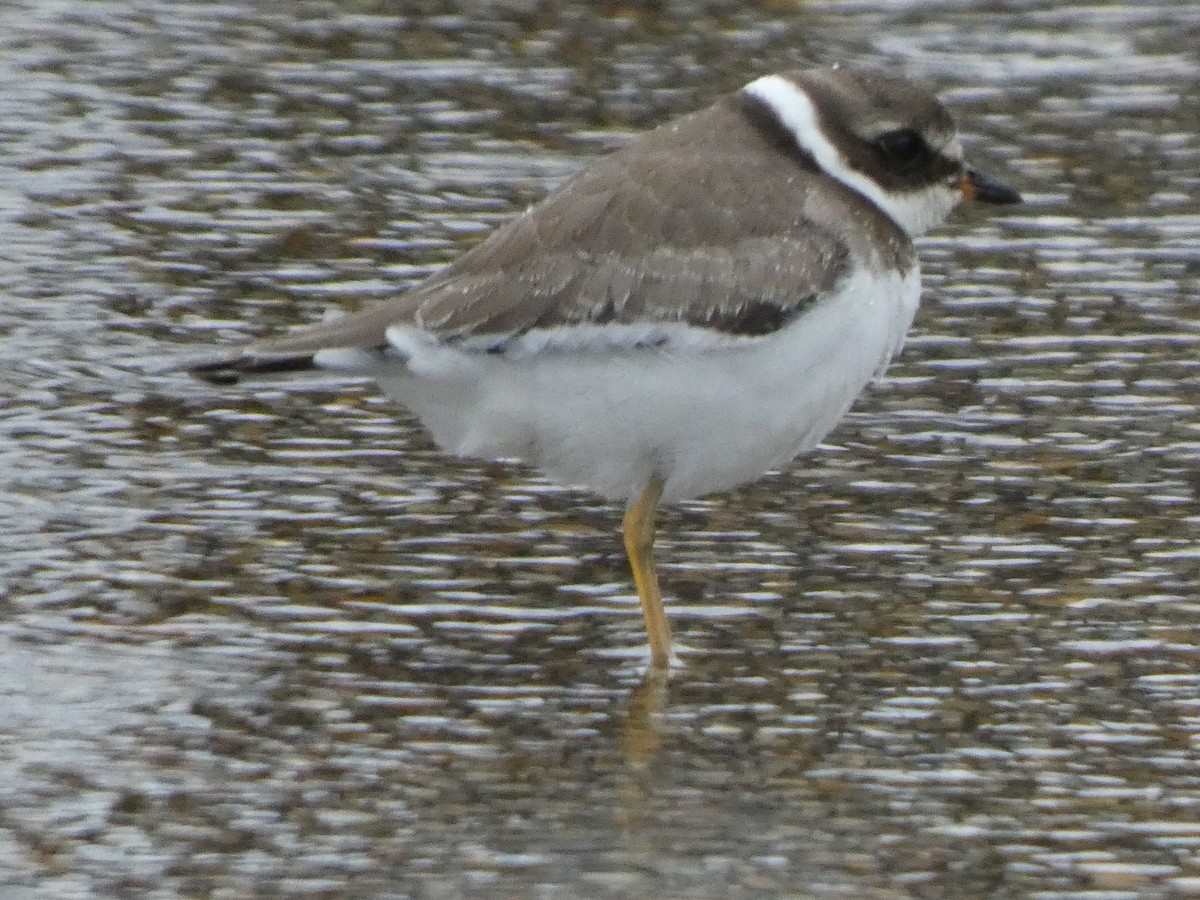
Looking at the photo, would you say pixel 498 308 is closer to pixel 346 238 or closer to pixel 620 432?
pixel 620 432

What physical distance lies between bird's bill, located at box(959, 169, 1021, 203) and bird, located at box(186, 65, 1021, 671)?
0.57 meters

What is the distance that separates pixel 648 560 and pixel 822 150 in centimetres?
120

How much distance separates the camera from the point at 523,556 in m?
Answer: 6.99

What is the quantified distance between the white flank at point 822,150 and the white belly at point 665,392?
0.51m

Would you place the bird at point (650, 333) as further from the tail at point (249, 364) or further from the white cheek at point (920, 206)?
the white cheek at point (920, 206)

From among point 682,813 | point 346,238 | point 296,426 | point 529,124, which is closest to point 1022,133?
point 529,124

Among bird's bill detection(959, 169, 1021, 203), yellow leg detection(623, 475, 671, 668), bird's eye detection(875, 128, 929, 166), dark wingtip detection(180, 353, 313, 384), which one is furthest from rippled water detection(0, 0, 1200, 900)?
bird's eye detection(875, 128, 929, 166)

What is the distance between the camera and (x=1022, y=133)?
10.7 metres

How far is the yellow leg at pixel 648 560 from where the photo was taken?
6395mm

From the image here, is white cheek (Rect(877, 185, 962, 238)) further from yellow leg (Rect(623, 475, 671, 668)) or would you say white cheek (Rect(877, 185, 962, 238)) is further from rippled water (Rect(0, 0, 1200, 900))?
yellow leg (Rect(623, 475, 671, 668))

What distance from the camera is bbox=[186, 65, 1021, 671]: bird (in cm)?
621

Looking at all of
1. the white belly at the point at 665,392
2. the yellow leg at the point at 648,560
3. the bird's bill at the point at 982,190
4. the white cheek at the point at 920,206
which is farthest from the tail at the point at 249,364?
the bird's bill at the point at 982,190

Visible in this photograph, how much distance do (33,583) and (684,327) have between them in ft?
6.02

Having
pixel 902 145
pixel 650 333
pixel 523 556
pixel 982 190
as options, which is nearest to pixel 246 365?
pixel 650 333
